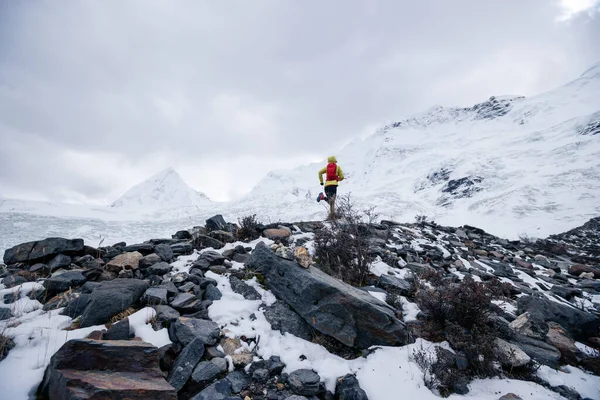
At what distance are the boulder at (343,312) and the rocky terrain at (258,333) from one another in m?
0.02

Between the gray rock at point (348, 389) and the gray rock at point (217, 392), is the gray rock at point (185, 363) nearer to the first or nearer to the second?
the gray rock at point (217, 392)

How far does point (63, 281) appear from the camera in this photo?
3.87 meters

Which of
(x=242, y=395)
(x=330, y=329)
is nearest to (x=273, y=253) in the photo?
(x=330, y=329)

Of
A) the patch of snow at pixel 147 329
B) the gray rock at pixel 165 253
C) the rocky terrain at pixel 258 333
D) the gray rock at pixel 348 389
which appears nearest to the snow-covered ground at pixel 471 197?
the gray rock at pixel 165 253

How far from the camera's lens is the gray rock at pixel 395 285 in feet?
15.8

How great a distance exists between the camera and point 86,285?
12.5ft

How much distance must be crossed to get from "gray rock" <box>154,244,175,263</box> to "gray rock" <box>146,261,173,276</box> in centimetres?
42

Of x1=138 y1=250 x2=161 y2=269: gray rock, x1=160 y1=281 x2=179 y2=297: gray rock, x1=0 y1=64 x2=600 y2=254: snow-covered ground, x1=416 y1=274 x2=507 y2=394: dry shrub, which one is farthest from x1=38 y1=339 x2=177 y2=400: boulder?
x1=0 y1=64 x2=600 y2=254: snow-covered ground

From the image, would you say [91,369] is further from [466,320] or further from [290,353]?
[466,320]

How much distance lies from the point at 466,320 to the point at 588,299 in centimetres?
487

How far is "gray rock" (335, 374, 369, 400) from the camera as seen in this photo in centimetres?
277

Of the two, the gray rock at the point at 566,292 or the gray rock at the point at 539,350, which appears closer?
the gray rock at the point at 539,350

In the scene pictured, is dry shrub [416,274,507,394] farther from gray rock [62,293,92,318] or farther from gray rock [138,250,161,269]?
gray rock [138,250,161,269]

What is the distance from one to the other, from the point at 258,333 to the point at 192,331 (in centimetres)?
89
